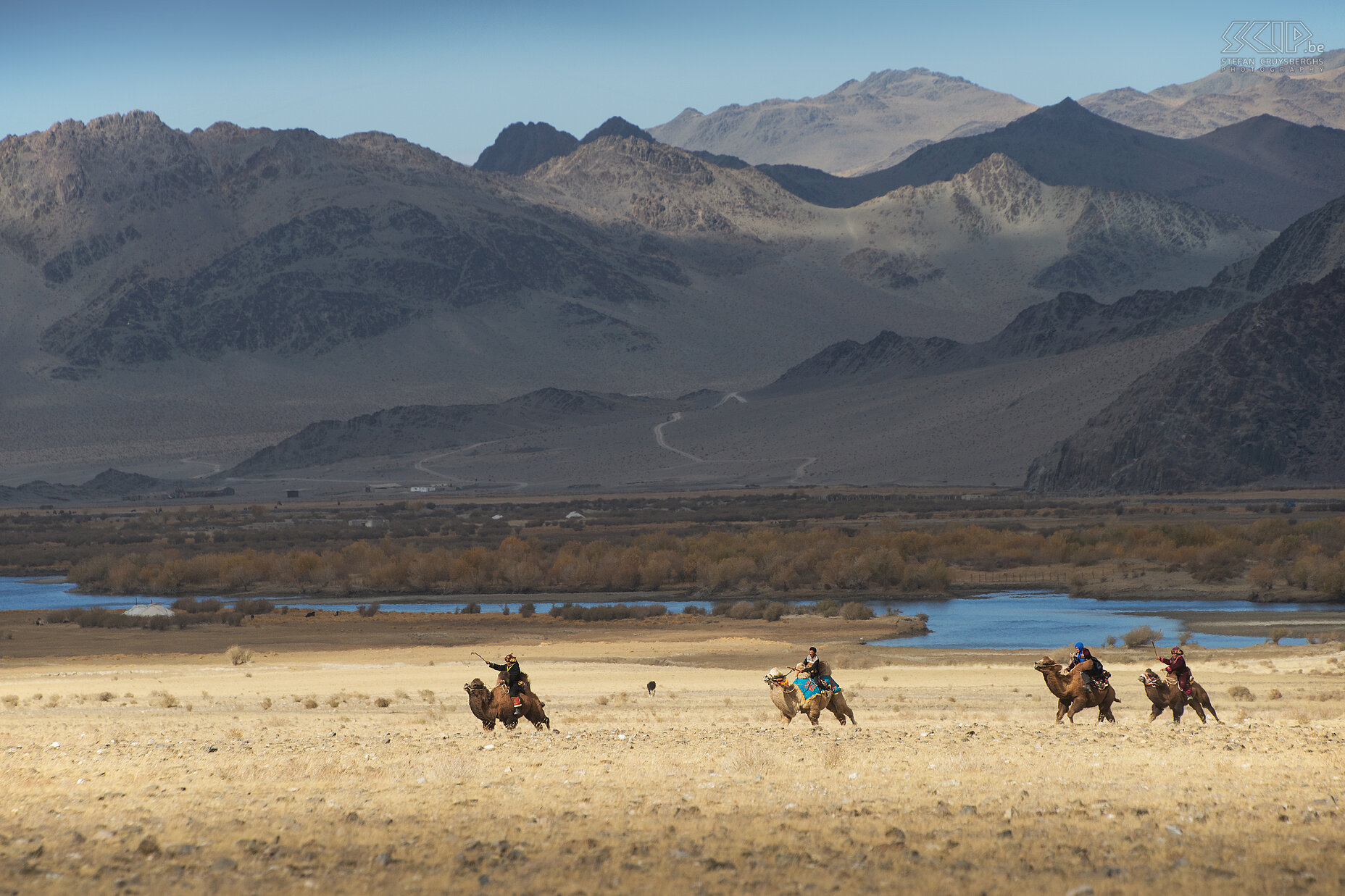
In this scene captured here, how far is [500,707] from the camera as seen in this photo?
17516 mm

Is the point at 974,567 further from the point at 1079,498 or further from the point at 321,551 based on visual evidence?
the point at 1079,498

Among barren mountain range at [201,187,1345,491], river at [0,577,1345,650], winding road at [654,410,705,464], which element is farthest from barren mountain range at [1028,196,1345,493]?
river at [0,577,1345,650]

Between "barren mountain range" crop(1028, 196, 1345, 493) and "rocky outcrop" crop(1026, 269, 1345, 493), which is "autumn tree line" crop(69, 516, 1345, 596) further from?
"barren mountain range" crop(1028, 196, 1345, 493)

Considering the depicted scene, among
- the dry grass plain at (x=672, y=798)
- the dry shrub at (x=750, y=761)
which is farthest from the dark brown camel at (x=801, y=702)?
the dry shrub at (x=750, y=761)

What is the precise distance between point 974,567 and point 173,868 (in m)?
55.1

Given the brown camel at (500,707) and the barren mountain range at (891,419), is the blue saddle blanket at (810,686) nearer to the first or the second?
the brown camel at (500,707)

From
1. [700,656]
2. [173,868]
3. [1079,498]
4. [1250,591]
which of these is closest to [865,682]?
[700,656]

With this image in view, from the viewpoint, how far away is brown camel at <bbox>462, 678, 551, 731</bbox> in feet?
57.3

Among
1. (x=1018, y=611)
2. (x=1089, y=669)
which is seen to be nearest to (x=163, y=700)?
(x=1089, y=669)

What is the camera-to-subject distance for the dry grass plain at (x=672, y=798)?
384 inches

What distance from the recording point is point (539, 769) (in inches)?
558

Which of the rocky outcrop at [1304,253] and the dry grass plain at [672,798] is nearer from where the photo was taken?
the dry grass plain at [672,798]

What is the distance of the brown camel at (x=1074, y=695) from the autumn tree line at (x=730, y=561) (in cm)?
3776

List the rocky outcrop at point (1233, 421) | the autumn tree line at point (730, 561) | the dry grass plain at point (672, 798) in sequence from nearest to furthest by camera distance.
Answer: the dry grass plain at point (672, 798) < the autumn tree line at point (730, 561) < the rocky outcrop at point (1233, 421)
